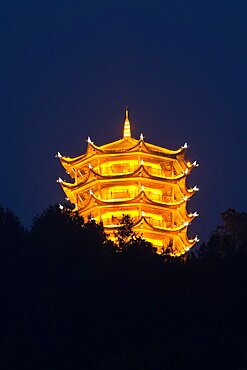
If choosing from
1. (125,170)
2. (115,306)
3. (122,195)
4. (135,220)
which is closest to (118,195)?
(122,195)

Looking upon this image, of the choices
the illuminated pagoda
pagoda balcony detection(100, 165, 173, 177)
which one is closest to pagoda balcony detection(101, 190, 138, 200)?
the illuminated pagoda

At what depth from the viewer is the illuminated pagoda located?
168ft

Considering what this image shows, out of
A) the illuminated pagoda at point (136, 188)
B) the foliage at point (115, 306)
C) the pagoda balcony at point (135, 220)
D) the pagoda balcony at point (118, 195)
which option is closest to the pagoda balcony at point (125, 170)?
the illuminated pagoda at point (136, 188)

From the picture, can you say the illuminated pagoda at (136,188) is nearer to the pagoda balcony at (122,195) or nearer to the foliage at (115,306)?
the pagoda balcony at (122,195)

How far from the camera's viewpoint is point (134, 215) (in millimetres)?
51344

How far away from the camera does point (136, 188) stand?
52.0 metres

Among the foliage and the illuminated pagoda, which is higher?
the illuminated pagoda

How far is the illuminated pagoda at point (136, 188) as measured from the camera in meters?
51.1

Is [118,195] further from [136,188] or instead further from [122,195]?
[136,188]

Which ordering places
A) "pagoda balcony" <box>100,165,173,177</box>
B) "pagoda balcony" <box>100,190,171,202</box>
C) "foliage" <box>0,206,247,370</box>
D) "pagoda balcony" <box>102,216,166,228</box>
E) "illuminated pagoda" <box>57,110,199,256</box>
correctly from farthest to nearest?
"pagoda balcony" <box>100,165,173,177</box> < "pagoda balcony" <box>100,190,171,202</box> < "illuminated pagoda" <box>57,110,199,256</box> < "pagoda balcony" <box>102,216,166,228</box> < "foliage" <box>0,206,247,370</box>

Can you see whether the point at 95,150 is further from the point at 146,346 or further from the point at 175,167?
the point at 146,346

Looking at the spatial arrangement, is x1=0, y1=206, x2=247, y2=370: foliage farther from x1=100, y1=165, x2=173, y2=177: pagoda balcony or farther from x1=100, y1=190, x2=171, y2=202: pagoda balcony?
x1=100, y1=165, x2=173, y2=177: pagoda balcony
